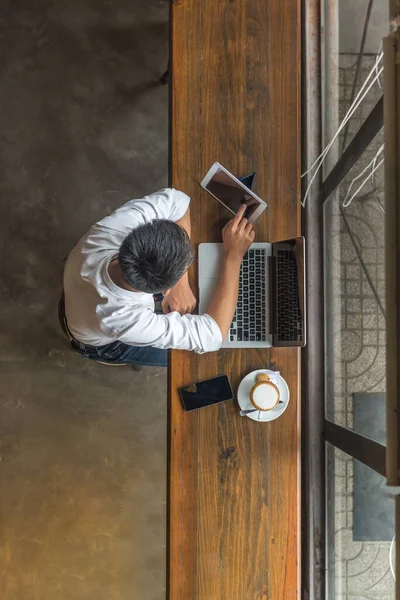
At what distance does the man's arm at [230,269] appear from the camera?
155 centimetres

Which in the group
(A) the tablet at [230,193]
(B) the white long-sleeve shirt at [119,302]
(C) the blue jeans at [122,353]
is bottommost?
(C) the blue jeans at [122,353]

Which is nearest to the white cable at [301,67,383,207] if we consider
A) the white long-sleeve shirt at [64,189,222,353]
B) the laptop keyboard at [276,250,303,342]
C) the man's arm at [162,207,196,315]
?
the laptop keyboard at [276,250,303,342]

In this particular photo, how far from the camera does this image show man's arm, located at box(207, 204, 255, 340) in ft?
5.08

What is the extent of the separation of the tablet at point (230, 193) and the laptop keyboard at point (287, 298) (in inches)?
6.3

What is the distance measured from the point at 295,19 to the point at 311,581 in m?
1.97

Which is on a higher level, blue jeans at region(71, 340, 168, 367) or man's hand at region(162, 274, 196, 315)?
man's hand at region(162, 274, 196, 315)

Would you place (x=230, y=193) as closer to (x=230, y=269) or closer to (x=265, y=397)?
(x=230, y=269)

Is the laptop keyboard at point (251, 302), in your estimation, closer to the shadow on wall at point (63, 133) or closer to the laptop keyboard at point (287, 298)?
the laptop keyboard at point (287, 298)

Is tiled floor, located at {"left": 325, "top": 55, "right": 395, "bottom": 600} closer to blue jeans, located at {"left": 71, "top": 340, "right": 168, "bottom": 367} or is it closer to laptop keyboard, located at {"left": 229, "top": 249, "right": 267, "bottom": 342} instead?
laptop keyboard, located at {"left": 229, "top": 249, "right": 267, "bottom": 342}

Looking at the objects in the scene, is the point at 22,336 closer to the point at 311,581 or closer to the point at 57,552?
the point at 57,552

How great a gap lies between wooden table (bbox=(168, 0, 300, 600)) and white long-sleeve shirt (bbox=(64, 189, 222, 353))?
18 cm

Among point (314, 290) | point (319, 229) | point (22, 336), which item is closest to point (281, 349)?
point (314, 290)

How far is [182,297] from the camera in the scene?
1604 mm

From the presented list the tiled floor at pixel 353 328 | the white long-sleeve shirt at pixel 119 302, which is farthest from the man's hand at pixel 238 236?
the tiled floor at pixel 353 328
